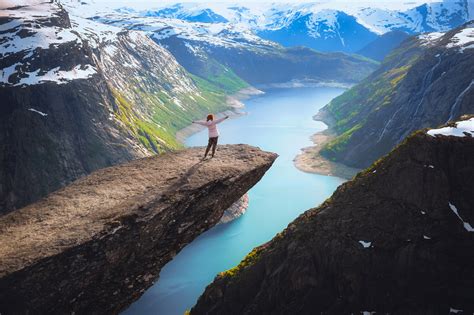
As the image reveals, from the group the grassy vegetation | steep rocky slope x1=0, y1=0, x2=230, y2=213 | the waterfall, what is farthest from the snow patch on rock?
the waterfall

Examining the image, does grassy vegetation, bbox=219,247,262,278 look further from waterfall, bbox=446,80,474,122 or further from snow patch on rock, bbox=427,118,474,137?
waterfall, bbox=446,80,474,122

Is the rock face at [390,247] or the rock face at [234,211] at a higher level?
the rock face at [390,247]

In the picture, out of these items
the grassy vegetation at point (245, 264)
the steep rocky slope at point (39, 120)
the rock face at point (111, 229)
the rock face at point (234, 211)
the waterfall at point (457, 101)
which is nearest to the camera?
the rock face at point (111, 229)

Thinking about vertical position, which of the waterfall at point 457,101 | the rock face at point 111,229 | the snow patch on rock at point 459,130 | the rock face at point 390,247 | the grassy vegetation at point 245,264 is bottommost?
the waterfall at point 457,101

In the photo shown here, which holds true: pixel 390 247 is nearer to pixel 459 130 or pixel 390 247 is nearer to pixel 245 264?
pixel 459 130

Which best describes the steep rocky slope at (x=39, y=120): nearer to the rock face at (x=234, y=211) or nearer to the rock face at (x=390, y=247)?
the rock face at (x=234, y=211)

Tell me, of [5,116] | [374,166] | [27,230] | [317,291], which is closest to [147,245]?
[27,230]

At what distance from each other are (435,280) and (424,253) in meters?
2.99

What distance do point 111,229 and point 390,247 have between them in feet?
113

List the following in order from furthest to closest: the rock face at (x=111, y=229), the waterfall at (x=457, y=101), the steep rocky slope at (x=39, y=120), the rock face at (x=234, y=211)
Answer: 1. the waterfall at (x=457, y=101)
2. the rock face at (x=234, y=211)
3. the steep rocky slope at (x=39, y=120)
4. the rock face at (x=111, y=229)

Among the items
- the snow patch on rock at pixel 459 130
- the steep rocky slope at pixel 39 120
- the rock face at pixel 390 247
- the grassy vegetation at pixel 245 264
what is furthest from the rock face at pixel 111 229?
the steep rocky slope at pixel 39 120

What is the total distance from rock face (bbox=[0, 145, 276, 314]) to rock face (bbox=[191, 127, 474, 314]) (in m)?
20.2

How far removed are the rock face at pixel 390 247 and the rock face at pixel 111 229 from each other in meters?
20.2

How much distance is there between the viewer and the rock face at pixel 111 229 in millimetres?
26453
